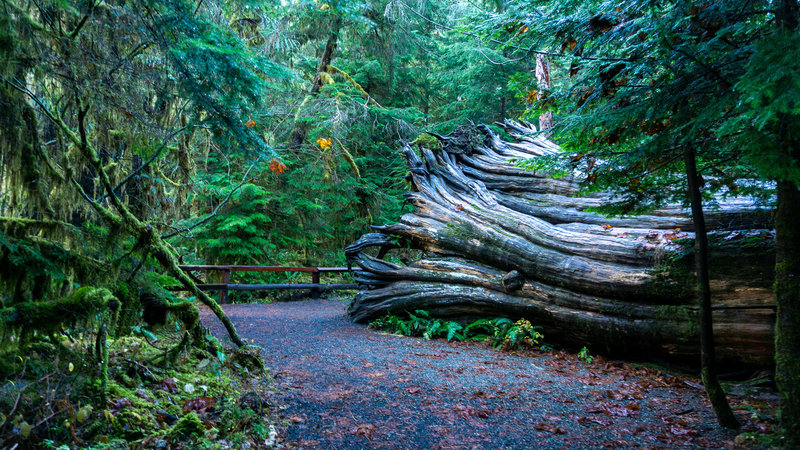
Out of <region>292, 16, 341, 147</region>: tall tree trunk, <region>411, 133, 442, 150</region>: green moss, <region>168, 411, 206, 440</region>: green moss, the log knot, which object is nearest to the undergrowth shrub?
the log knot

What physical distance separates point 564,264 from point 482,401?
3.81 metres

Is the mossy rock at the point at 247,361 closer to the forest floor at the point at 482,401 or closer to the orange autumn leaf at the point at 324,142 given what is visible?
the forest floor at the point at 482,401

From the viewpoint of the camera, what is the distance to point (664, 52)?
3941 millimetres

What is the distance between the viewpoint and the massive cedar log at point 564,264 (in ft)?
20.0

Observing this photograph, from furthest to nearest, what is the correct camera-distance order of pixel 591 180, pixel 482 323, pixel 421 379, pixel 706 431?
pixel 482 323
pixel 421 379
pixel 591 180
pixel 706 431

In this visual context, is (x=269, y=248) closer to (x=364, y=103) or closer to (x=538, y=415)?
(x=364, y=103)

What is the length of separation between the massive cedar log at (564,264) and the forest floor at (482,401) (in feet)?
2.17

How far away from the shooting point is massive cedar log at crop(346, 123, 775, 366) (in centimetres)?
611

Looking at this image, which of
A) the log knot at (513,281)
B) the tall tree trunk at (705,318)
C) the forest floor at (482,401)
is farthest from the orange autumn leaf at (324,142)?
the tall tree trunk at (705,318)

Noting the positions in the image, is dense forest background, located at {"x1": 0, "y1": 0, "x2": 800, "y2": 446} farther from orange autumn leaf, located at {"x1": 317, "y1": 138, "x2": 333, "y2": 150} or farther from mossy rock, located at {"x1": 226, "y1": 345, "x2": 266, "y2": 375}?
orange autumn leaf, located at {"x1": 317, "y1": 138, "x2": 333, "y2": 150}

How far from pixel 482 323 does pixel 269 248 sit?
9.81 metres

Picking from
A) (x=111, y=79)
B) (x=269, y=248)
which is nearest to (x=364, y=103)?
(x=269, y=248)

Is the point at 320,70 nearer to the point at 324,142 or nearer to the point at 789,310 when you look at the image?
the point at 324,142

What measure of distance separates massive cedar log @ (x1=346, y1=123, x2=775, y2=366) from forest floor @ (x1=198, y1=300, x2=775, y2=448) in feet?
2.17
